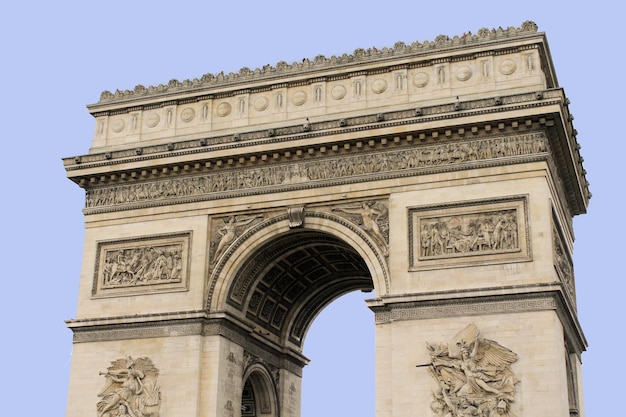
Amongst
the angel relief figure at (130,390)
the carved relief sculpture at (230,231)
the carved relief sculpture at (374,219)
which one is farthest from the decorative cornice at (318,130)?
the angel relief figure at (130,390)

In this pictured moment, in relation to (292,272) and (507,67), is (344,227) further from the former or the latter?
(507,67)

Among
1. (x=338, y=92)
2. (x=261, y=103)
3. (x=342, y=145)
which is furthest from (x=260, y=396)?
(x=338, y=92)

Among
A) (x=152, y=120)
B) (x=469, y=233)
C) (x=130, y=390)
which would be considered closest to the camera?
(x=469, y=233)

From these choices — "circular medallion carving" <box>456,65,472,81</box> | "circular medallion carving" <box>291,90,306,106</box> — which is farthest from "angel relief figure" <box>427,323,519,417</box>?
"circular medallion carving" <box>291,90,306,106</box>

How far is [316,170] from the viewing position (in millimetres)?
25500

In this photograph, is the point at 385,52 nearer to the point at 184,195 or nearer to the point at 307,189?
the point at 307,189

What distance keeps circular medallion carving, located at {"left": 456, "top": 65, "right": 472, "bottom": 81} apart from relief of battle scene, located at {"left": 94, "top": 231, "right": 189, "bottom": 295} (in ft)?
28.5

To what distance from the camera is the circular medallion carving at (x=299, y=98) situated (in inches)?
1049

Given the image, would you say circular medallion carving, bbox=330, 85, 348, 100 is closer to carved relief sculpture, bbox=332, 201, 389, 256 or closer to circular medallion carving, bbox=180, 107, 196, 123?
carved relief sculpture, bbox=332, 201, 389, 256

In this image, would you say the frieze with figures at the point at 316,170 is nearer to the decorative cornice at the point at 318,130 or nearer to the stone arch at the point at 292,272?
the decorative cornice at the point at 318,130

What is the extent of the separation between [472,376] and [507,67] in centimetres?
828

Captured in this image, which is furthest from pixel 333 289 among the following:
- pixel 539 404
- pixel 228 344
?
pixel 539 404

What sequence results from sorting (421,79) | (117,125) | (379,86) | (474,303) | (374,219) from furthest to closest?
(117,125), (379,86), (421,79), (374,219), (474,303)

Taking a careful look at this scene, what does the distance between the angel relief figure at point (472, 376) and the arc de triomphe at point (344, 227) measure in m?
0.05
